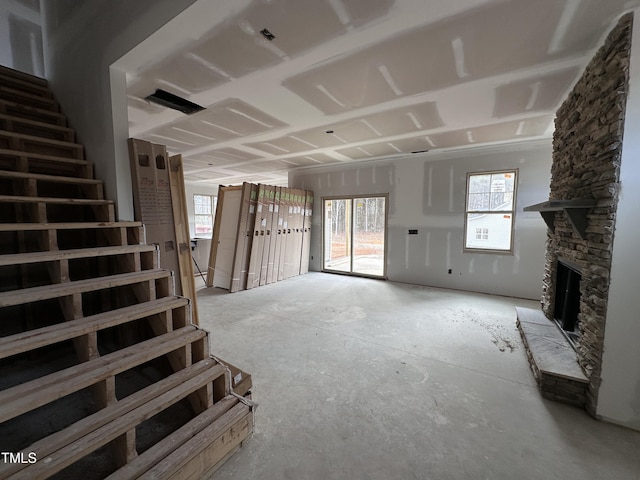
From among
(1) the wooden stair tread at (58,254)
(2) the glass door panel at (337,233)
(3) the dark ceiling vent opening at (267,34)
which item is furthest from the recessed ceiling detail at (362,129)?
(1) the wooden stair tread at (58,254)

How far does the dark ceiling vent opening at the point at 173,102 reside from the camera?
274 cm

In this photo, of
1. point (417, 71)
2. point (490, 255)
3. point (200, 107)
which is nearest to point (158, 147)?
point (200, 107)

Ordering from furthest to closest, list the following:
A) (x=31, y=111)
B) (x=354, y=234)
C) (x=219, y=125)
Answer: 1. (x=354, y=234)
2. (x=219, y=125)
3. (x=31, y=111)

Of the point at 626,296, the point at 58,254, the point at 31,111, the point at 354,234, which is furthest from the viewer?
the point at 354,234

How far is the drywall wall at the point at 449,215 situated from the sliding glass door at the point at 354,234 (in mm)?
502

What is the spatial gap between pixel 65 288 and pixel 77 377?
0.53m

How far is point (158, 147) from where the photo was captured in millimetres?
2488

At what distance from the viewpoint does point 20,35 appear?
3.60 m

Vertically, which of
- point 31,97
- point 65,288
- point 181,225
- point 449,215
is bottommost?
point 65,288

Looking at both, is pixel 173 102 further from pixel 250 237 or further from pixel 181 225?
pixel 250 237

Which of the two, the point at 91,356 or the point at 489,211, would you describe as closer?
the point at 91,356

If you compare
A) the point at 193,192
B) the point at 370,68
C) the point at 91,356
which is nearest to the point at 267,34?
the point at 370,68

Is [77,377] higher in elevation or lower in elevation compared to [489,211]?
lower

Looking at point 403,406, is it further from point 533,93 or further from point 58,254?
point 533,93
